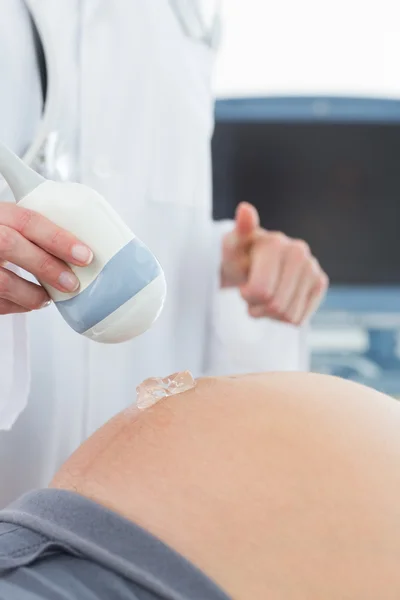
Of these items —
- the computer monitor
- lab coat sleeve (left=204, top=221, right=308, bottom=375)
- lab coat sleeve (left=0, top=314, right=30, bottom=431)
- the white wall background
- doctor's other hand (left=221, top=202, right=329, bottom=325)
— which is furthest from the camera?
the white wall background

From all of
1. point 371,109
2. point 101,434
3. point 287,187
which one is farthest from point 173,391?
point 371,109

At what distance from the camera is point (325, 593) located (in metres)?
0.43

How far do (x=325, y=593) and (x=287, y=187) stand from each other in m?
1.38

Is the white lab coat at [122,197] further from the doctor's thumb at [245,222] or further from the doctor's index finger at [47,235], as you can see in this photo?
the doctor's index finger at [47,235]

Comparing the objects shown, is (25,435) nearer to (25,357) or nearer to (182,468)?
(25,357)

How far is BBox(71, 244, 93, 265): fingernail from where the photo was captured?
0.42 meters

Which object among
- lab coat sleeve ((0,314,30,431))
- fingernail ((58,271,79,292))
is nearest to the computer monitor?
lab coat sleeve ((0,314,30,431))

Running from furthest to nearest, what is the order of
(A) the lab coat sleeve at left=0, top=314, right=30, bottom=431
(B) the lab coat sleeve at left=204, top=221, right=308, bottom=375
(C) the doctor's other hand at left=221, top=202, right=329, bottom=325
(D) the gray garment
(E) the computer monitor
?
(E) the computer monitor, (B) the lab coat sleeve at left=204, top=221, right=308, bottom=375, (C) the doctor's other hand at left=221, top=202, right=329, bottom=325, (A) the lab coat sleeve at left=0, top=314, right=30, bottom=431, (D) the gray garment

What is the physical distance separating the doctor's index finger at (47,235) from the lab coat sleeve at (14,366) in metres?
0.20

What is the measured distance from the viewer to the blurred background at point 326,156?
1688mm

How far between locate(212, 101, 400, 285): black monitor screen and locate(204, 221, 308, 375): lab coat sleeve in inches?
27.2

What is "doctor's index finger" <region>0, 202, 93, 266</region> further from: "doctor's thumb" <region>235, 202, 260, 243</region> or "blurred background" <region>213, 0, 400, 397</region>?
"blurred background" <region>213, 0, 400, 397</region>

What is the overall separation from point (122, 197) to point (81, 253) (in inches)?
14.9

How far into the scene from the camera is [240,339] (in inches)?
39.8
